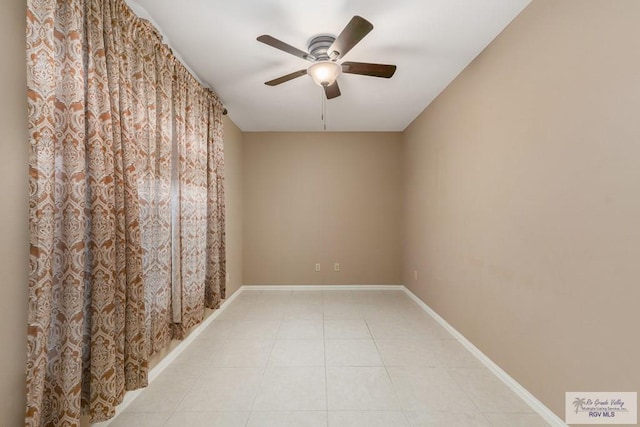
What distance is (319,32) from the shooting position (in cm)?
201

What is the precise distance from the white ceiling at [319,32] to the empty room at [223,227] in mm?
20

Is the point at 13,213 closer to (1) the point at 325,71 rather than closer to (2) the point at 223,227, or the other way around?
(1) the point at 325,71

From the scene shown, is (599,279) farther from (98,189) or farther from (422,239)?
(98,189)

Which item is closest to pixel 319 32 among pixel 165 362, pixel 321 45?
pixel 321 45

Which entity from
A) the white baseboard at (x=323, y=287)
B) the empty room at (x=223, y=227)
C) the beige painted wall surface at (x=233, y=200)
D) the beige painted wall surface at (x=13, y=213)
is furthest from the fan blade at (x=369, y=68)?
the white baseboard at (x=323, y=287)

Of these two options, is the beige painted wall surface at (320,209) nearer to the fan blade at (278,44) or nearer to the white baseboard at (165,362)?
the white baseboard at (165,362)

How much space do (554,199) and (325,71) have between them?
1737 mm

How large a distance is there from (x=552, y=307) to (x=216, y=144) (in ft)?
10.5

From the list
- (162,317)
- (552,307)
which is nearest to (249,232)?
(162,317)

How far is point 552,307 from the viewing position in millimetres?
1600

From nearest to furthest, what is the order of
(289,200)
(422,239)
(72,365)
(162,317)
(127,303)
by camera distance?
(72,365) → (127,303) → (162,317) → (422,239) → (289,200)

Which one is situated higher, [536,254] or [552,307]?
[536,254]

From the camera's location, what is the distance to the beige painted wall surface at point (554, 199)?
124 centimetres
